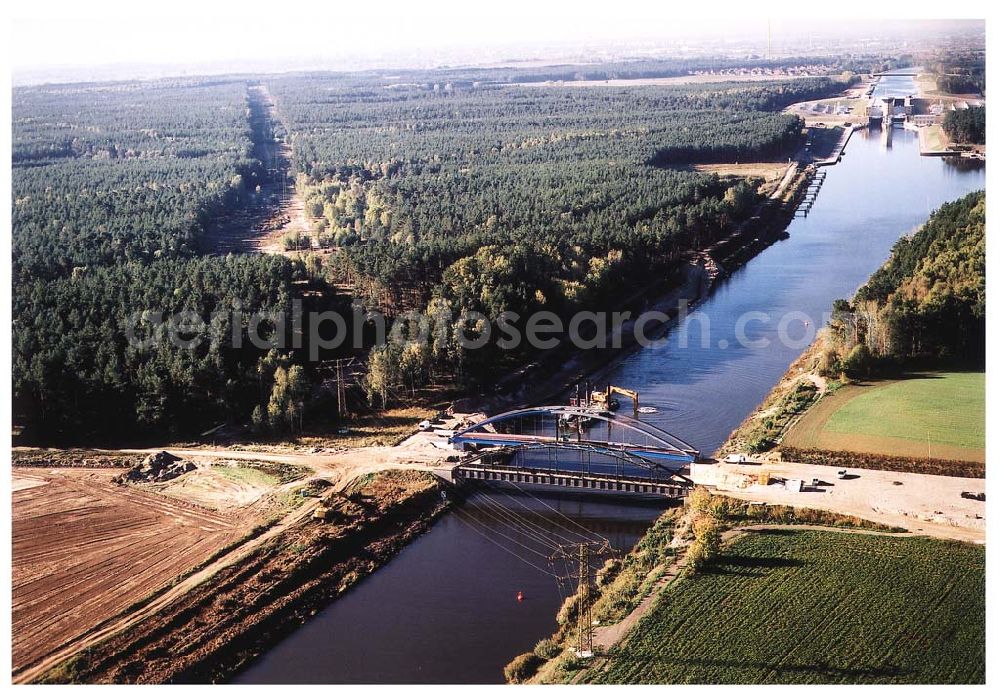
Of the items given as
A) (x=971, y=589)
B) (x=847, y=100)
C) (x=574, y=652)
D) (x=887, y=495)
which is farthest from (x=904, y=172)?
(x=574, y=652)

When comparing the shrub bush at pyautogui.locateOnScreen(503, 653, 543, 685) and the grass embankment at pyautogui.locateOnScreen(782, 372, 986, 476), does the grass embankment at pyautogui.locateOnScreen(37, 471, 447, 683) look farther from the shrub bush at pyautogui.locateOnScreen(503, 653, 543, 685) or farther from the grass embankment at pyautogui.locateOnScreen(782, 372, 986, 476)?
the grass embankment at pyautogui.locateOnScreen(782, 372, 986, 476)

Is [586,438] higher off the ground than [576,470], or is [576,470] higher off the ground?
[586,438]

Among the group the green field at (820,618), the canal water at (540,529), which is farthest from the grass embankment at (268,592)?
the green field at (820,618)

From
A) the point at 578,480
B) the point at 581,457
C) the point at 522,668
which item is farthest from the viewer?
the point at 581,457

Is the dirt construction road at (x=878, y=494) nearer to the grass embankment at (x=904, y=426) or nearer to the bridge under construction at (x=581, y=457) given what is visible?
the grass embankment at (x=904, y=426)

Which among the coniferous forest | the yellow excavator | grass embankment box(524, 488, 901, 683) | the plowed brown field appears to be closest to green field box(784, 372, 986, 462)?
grass embankment box(524, 488, 901, 683)

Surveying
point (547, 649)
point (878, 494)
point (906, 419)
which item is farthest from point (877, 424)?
point (547, 649)

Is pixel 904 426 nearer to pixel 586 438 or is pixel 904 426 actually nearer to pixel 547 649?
pixel 586 438
